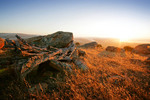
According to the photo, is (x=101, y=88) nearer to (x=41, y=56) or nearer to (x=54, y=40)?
(x=41, y=56)

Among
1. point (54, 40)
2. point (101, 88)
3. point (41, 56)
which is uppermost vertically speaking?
point (54, 40)

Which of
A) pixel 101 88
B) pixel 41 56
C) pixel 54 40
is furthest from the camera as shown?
pixel 54 40

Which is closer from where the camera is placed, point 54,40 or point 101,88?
point 101,88

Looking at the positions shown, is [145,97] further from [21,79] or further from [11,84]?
[11,84]

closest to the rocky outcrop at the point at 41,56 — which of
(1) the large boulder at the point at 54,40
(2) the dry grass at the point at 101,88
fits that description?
(1) the large boulder at the point at 54,40

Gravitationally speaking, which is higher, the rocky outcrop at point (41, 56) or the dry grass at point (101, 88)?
the rocky outcrop at point (41, 56)

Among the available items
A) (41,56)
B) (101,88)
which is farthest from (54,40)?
(101,88)

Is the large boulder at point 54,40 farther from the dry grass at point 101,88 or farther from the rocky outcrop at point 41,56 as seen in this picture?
the dry grass at point 101,88

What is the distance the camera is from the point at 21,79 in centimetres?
299

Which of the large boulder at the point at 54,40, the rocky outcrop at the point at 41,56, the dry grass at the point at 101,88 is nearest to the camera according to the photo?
the dry grass at the point at 101,88

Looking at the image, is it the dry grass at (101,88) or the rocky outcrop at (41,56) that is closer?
the dry grass at (101,88)

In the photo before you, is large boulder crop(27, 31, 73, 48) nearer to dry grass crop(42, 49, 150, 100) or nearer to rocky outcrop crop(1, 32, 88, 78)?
rocky outcrop crop(1, 32, 88, 78)

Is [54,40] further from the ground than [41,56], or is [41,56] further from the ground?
[54,40]

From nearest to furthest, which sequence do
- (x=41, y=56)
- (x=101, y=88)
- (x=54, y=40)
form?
(x=101, y=88) < (x=41, y=56) < (x=54, y=40)
